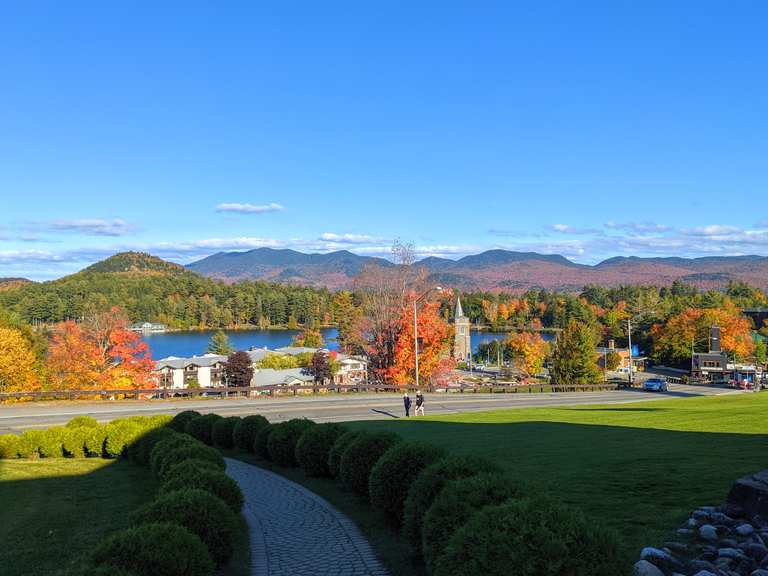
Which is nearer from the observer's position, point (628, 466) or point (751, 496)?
point (751, 496)

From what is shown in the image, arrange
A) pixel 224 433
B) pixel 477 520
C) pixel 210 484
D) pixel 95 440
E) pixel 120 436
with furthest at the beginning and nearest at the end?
pixel 224 433
pixel 95 440
pixel 120 436
pixel 210 484
pixel 477 520

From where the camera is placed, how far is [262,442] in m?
17.3

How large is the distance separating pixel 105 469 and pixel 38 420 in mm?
11843

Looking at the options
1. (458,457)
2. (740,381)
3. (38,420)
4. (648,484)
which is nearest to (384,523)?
(458,457)

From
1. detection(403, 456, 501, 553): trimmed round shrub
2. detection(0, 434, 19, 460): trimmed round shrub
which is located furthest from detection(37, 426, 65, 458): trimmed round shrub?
detection(403, 456, 501, 553): trimmed round shrub

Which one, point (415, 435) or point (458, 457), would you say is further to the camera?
point (415, 435)

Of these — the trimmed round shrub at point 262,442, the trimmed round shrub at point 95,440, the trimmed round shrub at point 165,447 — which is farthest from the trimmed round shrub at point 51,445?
the trimmed round shrub at point 165,447

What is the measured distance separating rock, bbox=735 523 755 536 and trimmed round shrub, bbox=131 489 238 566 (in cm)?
586

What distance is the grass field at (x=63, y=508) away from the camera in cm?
843

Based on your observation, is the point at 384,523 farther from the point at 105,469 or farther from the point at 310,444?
the point at 105,469

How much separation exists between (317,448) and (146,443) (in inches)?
220

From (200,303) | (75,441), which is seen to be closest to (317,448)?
(75,441)

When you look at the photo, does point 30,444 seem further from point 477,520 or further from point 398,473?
point 477,520

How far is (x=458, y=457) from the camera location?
7.73 meters
